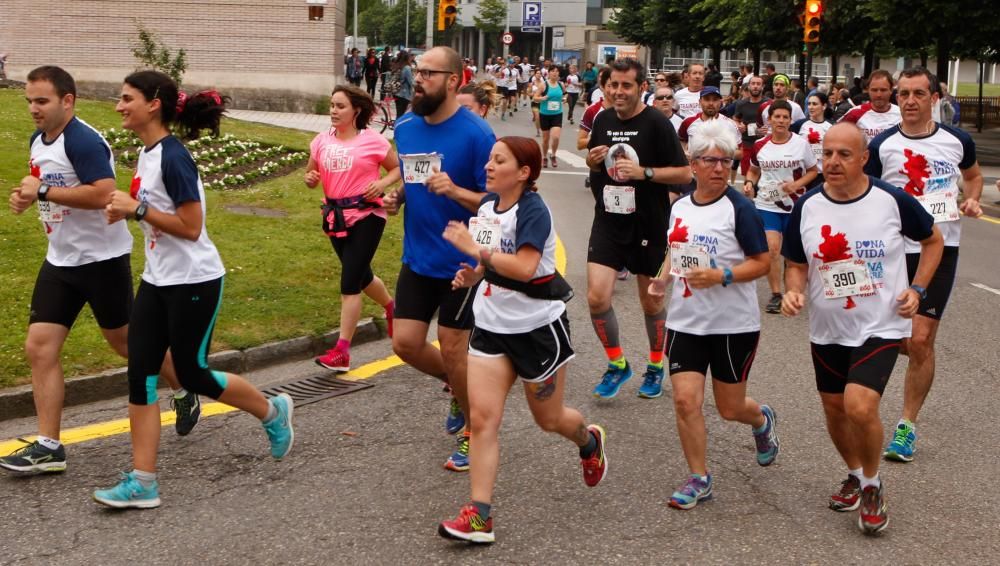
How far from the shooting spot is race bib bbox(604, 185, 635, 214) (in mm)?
7285

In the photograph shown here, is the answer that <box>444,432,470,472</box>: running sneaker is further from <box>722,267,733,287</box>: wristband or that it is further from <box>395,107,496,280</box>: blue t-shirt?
<box>722,267,733,287</box>: wristband

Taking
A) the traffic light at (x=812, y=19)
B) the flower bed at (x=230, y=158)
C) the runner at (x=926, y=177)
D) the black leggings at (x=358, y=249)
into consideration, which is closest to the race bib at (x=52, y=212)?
the black leggings at (x=358, y=249)

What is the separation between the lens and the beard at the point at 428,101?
5.80m

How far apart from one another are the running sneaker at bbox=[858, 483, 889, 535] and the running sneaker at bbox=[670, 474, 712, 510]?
69 cm

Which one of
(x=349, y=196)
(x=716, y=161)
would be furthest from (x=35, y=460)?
(x=716, y=161)

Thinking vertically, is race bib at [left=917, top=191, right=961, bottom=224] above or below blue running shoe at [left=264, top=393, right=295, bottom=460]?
above

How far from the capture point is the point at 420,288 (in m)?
5.94

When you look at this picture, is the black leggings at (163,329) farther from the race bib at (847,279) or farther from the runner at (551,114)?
the runner at (551,114)

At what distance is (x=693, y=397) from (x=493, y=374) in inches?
37.3

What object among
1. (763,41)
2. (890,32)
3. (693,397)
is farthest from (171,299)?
(763,41)

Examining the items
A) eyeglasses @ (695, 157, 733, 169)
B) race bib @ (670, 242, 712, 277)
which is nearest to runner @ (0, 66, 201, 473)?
race bib @ (670, 242, 712, 277)

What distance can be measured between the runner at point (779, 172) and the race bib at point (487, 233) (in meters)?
5.63

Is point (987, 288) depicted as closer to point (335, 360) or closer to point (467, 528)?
point (335, 360)

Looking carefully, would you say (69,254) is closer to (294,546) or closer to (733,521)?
(294,546)
